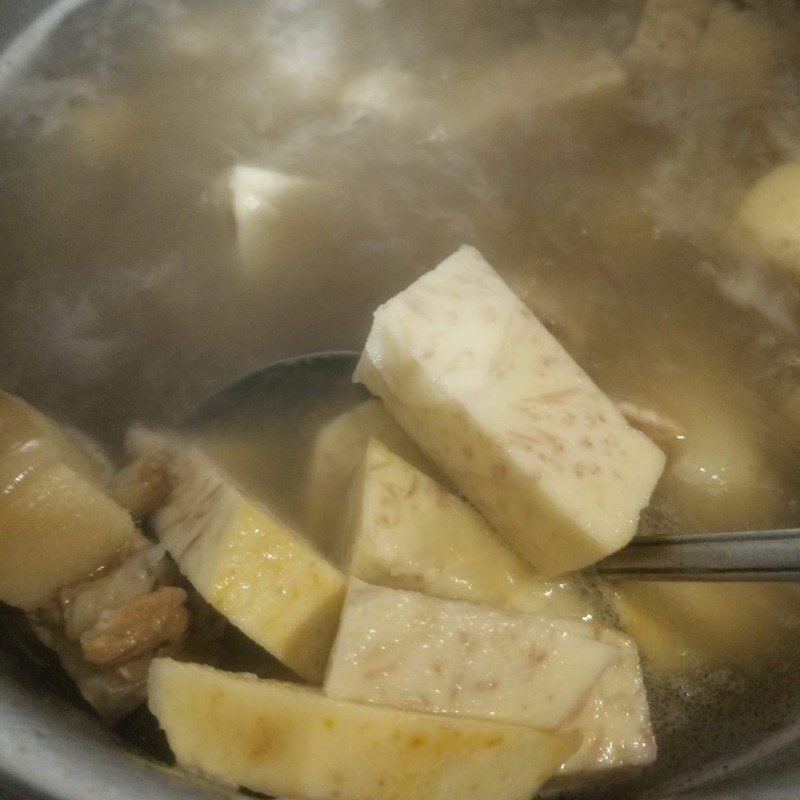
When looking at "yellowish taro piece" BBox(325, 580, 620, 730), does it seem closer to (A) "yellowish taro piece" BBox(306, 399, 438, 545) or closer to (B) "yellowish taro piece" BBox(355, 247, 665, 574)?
(B) "yellowish taro piece" BBox(355, 247, 665, 574)

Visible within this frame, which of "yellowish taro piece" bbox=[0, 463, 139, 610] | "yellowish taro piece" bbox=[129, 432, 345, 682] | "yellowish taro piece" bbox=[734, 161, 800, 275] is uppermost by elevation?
"yellowish taro piece" bbox=[0, 463, 139, 610]

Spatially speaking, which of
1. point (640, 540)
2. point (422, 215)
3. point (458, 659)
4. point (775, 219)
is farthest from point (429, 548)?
point (775, 219)

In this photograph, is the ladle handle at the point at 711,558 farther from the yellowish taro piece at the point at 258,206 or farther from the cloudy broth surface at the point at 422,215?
the yellowish taro piece at the point at 258,206

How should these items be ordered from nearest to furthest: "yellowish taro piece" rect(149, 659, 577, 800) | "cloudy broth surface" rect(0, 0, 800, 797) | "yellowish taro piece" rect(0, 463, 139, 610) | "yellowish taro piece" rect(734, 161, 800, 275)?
1. "yellowish taro piece" rect(149, 659, 577, 800)
2. "yellowish taro piece" rect(0, 463, 139, 610)
3. "cloudy broth surface" rect(0, 0, 800, 797)
4. "yellowish taro piece" rect(734, 161, 800, 275)

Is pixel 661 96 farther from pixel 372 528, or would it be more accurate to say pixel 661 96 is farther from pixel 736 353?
pixel 372 528

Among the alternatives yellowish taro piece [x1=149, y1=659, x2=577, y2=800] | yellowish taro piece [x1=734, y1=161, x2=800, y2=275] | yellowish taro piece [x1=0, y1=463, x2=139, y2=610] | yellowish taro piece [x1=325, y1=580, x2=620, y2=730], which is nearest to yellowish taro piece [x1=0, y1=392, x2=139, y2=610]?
yellowish taro piece [x1=0, y1=463, x2=139, y2=610]

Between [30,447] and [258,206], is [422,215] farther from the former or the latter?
[30,447]
